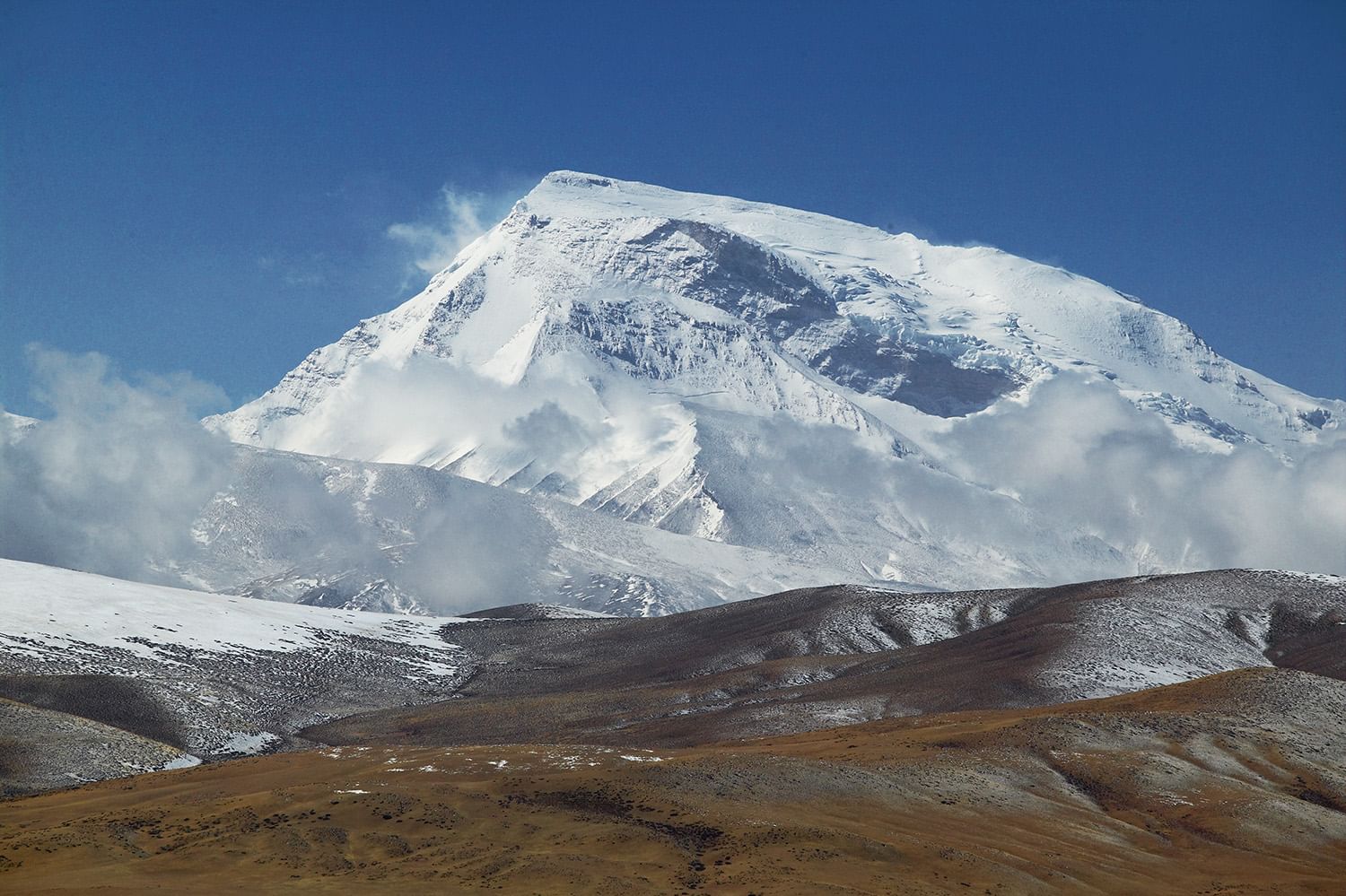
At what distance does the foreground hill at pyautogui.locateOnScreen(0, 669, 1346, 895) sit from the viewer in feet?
259

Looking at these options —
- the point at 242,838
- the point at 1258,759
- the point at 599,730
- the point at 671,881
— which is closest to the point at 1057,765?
the point at 1258,759

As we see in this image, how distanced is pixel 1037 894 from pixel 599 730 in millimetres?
104363

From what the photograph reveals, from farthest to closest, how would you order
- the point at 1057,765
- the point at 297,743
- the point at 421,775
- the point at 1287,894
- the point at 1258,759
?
the point at 297,743 < the point at 1258,759 < the point at 1057,765 < the point at 421,775 < the point at 1287,894

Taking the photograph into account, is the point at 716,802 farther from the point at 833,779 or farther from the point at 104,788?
the point at 104,788

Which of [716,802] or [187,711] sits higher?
[187,711]

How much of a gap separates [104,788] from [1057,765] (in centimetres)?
6356

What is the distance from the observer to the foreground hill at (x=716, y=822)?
79062 millimetres

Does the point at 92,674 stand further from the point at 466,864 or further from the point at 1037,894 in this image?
the point at 1037,894

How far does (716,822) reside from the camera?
86.6 m

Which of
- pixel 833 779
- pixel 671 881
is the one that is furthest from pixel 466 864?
pixel 833 779

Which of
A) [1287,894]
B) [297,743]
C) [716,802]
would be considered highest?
[297,743]

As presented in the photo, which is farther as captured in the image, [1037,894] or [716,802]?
[716,802]

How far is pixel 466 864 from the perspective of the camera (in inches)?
3135

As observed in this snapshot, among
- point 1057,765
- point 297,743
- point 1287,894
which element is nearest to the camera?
point 1287,894
